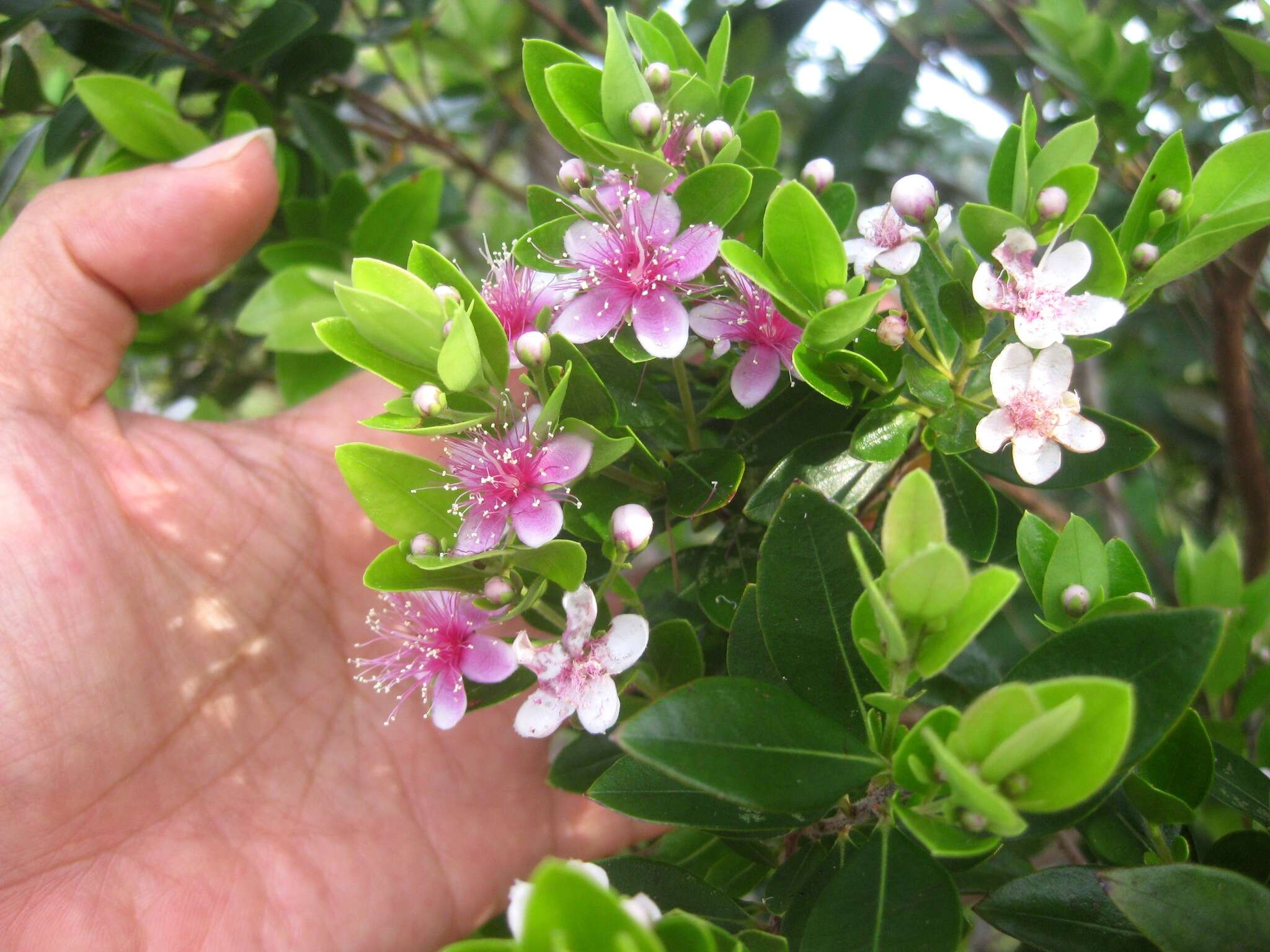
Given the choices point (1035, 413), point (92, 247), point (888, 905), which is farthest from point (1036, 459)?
point (92, 247)

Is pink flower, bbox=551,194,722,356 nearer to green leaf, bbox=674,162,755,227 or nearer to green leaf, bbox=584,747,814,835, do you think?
green leaf, bbox=674,162,755,227

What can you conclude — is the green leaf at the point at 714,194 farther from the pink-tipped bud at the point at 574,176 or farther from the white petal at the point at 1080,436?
the white petal at the point at 1080,436

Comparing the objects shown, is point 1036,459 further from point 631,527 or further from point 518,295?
point 518,295

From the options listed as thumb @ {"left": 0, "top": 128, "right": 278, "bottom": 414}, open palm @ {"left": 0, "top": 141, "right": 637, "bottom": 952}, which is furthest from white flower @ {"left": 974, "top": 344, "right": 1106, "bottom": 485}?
thumb @ {"left": 0, "top": 128, "right": 278, "bottom": 414}

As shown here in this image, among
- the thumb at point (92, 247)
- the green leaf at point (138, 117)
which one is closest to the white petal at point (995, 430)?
the thumb at point (92, 247)

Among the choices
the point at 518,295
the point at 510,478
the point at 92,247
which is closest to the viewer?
the point at 510,478

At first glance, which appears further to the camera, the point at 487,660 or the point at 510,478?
the point at 487,660
